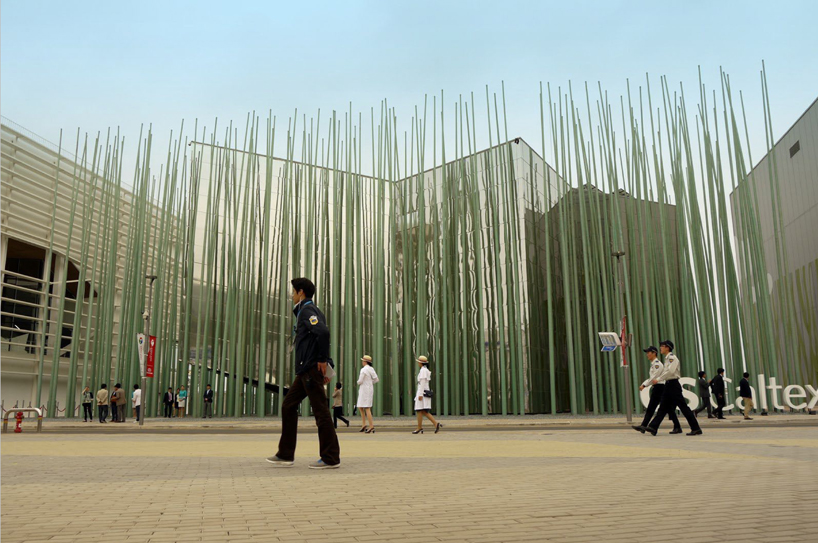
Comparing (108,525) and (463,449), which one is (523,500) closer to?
(108,525)

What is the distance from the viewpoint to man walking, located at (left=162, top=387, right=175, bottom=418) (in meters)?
20.5

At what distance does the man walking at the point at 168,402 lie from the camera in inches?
808

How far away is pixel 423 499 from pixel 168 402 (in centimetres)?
1904

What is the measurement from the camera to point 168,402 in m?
20.6

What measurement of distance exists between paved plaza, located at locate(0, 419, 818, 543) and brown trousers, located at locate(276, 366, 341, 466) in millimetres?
230

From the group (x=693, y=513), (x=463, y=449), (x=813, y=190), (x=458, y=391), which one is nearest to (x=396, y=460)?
(x=463, y=449)

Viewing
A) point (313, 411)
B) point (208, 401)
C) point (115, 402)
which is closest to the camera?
point (313, 411)

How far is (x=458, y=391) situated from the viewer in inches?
772

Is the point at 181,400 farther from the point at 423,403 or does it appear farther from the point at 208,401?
the point at 423,403

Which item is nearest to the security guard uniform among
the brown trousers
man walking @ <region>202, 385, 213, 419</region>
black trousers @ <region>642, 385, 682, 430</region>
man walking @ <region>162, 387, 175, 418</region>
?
black trousers @ <region>642, 385, 682, 430</region>

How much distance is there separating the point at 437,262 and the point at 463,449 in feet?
43.3

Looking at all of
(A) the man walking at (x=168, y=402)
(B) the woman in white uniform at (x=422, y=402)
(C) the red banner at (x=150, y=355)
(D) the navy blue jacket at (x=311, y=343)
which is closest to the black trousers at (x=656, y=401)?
(B) the woman in white uniform at (x=422, y=402)

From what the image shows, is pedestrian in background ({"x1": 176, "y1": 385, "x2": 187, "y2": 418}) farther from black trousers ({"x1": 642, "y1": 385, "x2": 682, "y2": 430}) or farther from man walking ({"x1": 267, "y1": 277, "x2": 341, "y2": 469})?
man walking ({"x1": 267, "y1": 277, "x2": 341, "y2": 469})

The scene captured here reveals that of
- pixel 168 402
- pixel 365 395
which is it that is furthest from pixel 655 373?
pixel 168 402
